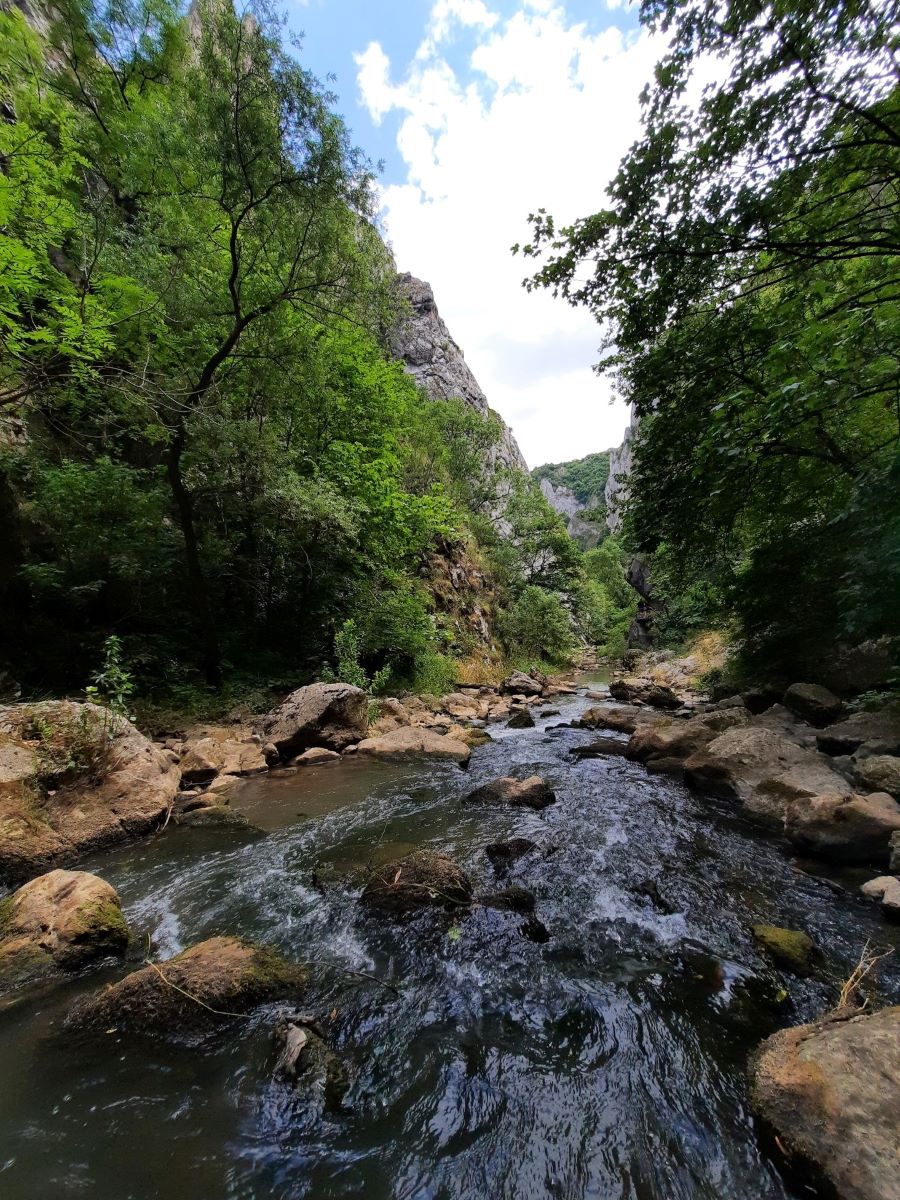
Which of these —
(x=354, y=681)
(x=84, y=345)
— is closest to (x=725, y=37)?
(x=84, y=345)

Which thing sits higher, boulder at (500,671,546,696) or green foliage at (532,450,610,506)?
green foliage at (532,450,610,506)

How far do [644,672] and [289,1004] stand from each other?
71.7ft

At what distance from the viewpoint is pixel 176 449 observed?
9000 millimetres

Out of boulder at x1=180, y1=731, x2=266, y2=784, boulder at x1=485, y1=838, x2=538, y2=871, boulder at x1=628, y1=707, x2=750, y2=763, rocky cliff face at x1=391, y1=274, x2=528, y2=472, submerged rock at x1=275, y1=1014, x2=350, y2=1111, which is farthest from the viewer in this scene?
rocky cliff face at x1=391, y1=274, x2=528, y2=472

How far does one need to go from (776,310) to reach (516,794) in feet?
23.4

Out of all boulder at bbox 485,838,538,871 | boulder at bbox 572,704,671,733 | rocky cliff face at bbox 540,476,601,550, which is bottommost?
boulder at bbox 572,704,671,733

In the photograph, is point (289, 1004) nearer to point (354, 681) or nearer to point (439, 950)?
point (439, 950)

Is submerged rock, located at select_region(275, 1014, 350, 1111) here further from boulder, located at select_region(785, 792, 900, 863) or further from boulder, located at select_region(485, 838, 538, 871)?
boulder, located at select_region(785, 792, 900, 863)

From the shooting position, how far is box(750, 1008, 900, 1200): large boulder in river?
1671 millimetres

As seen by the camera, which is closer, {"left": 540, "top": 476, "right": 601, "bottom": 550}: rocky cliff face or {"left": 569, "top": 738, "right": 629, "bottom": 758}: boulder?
{"left": 569, "top": 738, "right": 629, "bottom": 758}: boulder

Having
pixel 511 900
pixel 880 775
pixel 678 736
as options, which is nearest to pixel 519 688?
pixel 678 736

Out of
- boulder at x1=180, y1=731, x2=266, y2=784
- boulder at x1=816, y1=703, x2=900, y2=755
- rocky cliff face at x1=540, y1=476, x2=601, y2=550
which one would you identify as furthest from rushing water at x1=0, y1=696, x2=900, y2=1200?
rocky cliff face at x1=540, y1=476, x2=601, y2=550

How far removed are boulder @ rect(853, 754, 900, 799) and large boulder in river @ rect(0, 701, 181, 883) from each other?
25.3ft

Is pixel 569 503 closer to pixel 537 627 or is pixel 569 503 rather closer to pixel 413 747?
pixel 537 627
